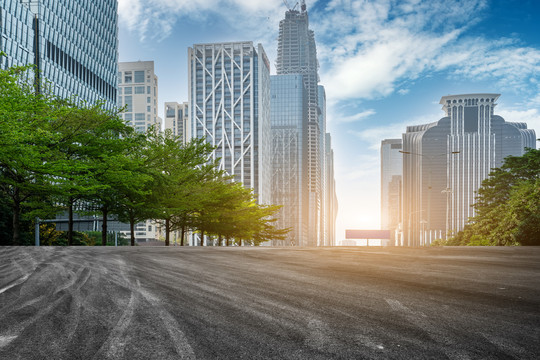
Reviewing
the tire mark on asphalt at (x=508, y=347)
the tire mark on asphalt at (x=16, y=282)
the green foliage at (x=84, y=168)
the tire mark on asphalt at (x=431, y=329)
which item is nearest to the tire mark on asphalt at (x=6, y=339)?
Result: the tire mark on asphalt at (x=16, y=282)

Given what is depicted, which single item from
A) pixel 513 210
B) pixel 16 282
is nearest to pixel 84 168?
pixel 16 282

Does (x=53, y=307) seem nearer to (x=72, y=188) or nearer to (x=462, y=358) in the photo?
(x=462, y=358)

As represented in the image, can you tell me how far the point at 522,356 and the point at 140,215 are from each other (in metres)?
33.6

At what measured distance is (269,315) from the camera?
6.11 m

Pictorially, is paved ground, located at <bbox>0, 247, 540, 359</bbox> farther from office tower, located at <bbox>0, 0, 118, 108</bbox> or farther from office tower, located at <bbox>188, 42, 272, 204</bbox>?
office tower, located at <bbox>188, 42, 272, 204</bbox>

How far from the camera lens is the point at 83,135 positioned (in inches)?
1093

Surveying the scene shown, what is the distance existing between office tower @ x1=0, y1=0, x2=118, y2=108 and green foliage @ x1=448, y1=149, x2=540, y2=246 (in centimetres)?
6475

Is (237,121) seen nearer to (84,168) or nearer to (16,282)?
(84,168)

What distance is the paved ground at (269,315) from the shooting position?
4773 millimetres

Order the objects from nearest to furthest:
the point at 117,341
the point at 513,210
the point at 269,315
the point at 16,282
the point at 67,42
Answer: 1. the point at 117,341
2. the point at 269,315
3. the point at 16,282
4. the point at 513,210
5. the point at 67,42

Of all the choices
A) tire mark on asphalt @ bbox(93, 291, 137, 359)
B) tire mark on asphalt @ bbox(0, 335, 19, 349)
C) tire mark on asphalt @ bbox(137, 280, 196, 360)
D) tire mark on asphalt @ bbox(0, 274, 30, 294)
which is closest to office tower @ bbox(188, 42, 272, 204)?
tire mark on asphalt @ bbox(0, 274, 30, 294)

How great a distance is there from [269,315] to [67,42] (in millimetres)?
116216

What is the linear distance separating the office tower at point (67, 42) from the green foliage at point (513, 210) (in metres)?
64.8

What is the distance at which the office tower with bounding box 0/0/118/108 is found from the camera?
282 ft
